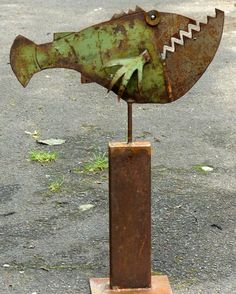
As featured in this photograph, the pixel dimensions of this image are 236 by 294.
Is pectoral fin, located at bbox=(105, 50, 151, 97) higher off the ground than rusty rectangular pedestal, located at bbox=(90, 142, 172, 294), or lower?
higher

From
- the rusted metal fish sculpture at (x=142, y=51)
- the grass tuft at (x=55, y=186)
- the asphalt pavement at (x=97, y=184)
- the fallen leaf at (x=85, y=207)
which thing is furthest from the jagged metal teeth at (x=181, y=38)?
the grass tuft at (x=55, y=186)

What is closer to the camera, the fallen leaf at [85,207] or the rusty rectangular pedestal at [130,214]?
the rusty rectangular pedestal at [130,214]

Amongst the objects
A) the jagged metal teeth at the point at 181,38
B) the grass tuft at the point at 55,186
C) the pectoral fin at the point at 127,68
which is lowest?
the grass tuft at the point at 55,186

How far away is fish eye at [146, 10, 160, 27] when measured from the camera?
4.07 meters

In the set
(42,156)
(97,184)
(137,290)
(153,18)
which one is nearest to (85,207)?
(97,184)

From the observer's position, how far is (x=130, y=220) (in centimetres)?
424

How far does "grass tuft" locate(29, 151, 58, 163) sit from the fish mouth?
2239 mm

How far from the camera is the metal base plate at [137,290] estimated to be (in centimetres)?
438

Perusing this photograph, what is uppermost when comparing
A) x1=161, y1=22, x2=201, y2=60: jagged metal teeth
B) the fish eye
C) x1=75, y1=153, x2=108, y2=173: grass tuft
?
the fish eye

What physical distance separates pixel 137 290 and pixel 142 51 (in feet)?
3.78

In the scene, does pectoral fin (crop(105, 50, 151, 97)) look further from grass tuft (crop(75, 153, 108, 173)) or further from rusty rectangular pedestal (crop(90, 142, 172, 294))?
grass tuft (crop(75, 153, 108, 173))

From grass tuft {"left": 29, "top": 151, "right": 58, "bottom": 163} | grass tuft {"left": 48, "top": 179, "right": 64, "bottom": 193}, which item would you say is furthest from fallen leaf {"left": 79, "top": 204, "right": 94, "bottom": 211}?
grass tuft {"left": 29, "top": 151, "right": 58, "bottom": 163}

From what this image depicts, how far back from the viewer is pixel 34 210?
17.9 ft

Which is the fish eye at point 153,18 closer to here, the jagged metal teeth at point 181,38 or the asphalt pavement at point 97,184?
the jagged metal teeth at point 181,38
